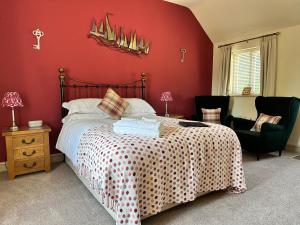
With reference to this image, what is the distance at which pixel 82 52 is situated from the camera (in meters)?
3.57

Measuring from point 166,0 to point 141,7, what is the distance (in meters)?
0.62

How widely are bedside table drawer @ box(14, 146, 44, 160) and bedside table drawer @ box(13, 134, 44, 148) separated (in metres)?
0.06

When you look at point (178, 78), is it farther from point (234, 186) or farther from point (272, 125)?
point (234, 186)

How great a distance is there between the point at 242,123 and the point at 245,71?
3.98ft

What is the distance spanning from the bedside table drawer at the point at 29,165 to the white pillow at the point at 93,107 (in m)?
0.76

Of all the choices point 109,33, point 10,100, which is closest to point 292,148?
point 109,33

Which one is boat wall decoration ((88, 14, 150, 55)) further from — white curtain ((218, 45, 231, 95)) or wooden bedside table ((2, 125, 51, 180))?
white curtain ((218, 45, 231, 95))

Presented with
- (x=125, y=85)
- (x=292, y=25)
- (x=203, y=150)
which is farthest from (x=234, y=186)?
(x=292, y=25)

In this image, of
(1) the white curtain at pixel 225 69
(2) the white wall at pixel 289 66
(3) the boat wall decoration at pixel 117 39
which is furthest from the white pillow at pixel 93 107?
(2) the white wall at pixel 289 66

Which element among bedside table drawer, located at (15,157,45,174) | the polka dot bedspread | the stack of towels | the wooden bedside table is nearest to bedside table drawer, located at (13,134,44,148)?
the wooden bedside table

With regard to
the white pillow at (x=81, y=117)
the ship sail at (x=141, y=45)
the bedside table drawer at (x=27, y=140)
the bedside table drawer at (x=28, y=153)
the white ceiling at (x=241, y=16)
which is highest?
the white ceiling at (x=241, y=16)

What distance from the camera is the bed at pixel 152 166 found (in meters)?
1.61

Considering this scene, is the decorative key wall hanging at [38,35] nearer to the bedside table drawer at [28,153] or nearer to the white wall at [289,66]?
the bedside table drawer at [28,153]

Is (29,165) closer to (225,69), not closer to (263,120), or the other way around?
(263,120)
